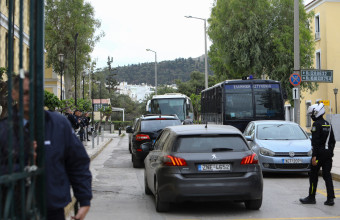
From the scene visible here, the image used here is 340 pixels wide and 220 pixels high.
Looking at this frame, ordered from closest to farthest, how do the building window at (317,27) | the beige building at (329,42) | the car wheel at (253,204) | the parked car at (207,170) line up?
the parked car at (207,170)
the car wheel at (253,204)
the beige building at (329,42)
the building window at (317,27)

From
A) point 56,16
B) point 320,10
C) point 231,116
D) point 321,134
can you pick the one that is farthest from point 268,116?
point 56,16

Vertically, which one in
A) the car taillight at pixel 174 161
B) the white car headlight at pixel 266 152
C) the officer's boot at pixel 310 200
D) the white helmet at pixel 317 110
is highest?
the white helmet at pixel 317 110

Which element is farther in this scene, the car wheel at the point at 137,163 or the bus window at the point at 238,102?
the bus window at the point at 238,102

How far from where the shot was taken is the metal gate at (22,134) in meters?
3.19

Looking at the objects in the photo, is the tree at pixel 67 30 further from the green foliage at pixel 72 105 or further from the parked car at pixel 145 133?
the parked car at pixel 145 133

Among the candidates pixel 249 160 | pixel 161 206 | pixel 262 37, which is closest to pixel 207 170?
pixel 249 160

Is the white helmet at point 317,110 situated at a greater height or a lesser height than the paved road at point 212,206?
greater

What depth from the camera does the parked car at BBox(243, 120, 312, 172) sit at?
1394 cm

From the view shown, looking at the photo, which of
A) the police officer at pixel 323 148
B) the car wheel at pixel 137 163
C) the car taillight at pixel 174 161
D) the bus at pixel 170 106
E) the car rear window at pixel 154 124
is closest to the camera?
the car taillight at pixel 174 161

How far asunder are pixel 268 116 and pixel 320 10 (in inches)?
978

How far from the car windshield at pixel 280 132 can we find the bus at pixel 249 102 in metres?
6.73

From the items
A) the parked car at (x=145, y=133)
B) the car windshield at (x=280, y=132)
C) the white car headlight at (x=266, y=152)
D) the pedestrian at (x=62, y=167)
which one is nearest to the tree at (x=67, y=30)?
the parked car at (x=145, y=133)

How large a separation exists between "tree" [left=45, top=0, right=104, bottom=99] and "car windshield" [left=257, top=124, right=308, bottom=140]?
37.6 meters

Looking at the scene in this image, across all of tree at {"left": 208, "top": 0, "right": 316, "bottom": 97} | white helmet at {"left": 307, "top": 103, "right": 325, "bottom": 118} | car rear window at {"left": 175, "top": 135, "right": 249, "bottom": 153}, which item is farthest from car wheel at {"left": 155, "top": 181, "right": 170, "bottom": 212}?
tree at {"left": 208, "top": 0, "right": 316, "bottom": 97}
